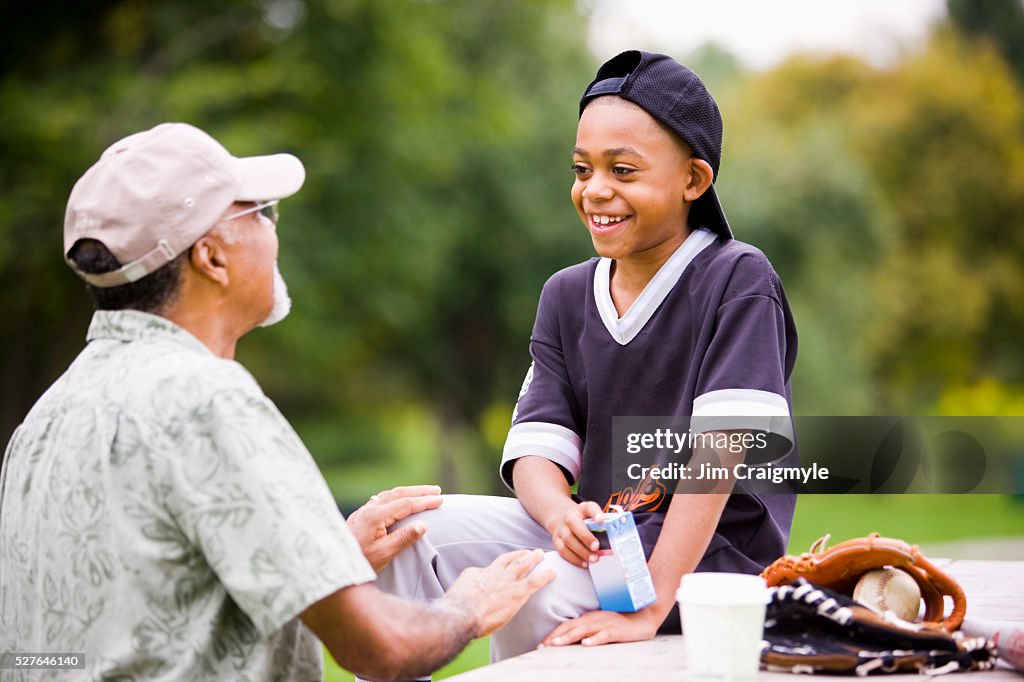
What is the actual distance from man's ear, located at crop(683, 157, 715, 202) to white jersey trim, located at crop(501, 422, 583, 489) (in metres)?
0.75

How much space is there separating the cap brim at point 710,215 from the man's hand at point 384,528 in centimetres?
111

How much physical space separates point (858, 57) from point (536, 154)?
15234mm

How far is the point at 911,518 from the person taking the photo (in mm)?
21344

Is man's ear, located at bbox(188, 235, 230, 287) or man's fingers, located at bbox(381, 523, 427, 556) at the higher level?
man's ear, located at bbox(188, 235, 230, 287)

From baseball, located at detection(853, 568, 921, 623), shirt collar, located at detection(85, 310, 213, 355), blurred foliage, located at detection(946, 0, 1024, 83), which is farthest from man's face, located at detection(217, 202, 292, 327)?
blurred foliage, located at detection(946, 0, 1024, 83)

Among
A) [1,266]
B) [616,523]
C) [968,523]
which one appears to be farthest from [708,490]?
[968,523]

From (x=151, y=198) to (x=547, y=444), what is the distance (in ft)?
4.71

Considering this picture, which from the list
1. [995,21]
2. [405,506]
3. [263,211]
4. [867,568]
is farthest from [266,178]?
[995,21]

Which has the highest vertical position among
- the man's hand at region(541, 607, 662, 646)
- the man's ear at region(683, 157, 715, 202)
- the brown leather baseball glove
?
the man's ear at region(683, 157, 715, 202)

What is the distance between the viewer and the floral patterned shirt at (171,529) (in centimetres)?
212

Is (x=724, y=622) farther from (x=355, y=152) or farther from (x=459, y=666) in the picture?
(x=355, y=152)

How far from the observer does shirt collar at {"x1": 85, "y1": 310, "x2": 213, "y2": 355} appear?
2369 mm

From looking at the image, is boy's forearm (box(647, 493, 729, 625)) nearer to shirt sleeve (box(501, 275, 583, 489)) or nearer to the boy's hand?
the boy's hand

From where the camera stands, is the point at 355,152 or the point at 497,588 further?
the point at 355,152
